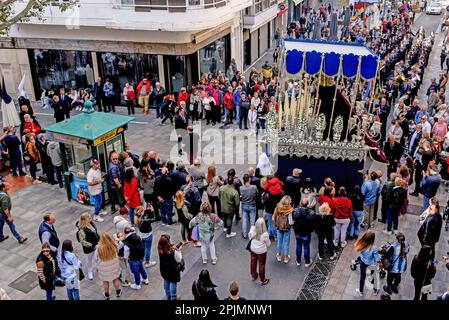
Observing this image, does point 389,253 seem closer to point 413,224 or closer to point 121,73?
point 413,224

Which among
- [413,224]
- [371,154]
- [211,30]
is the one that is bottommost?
[413,224]

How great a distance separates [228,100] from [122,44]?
5.40 m

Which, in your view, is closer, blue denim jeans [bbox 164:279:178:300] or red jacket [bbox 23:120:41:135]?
blue denim jeans [bbox 164:279:178:300]

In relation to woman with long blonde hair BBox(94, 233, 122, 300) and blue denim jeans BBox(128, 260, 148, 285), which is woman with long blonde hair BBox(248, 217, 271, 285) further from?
woman with long blonde hair BBox(94, 233, 122, 300)

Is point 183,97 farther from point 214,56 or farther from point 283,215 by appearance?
point 283,215

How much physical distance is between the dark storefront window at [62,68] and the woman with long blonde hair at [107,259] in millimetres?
14132

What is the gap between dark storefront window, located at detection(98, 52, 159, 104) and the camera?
20.2m

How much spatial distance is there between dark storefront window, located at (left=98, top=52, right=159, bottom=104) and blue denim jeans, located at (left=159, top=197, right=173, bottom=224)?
32.2 ft

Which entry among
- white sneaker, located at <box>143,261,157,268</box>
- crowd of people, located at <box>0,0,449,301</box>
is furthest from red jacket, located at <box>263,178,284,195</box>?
white sneaker, located at <box>143,261,157,268</box>

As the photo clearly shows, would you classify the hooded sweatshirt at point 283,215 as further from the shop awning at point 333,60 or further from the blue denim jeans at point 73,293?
the shop awning at point 333,60

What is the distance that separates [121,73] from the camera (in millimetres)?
20859

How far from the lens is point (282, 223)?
968cm

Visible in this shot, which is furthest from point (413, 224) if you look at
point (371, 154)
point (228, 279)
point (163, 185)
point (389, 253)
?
point (163, 185)
